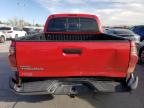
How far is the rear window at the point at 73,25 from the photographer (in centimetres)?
755

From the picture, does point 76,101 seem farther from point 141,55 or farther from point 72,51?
point 141,55

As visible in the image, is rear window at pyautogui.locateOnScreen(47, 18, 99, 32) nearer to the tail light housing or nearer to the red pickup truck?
the red pickup truck

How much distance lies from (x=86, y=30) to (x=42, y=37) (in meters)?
1.37

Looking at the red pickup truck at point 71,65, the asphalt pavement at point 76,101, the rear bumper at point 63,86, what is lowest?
the asphalt pavement at point 76,101

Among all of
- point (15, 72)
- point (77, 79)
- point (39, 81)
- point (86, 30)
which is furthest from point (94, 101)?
point (86, 30)

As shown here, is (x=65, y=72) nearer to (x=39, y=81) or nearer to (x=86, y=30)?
(x=39, y=81)

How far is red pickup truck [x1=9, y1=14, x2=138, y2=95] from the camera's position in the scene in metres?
4.64

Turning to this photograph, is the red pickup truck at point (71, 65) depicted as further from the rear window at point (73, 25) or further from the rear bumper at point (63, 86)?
the rear window at point (73, 25)

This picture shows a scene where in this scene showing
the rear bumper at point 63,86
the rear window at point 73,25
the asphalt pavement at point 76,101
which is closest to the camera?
the rear bumper at point 63,86

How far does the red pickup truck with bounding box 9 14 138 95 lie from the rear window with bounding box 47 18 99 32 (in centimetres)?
275

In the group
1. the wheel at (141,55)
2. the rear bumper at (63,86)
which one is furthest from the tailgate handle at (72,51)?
the wheel at (141,55)

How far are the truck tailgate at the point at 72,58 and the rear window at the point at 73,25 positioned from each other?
2877 millimetres

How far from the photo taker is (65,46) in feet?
15.3

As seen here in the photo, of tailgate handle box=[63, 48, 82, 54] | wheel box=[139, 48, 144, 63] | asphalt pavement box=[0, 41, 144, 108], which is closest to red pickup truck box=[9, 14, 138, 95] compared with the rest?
tailgate handle box=[63, 48, 82, 54]
